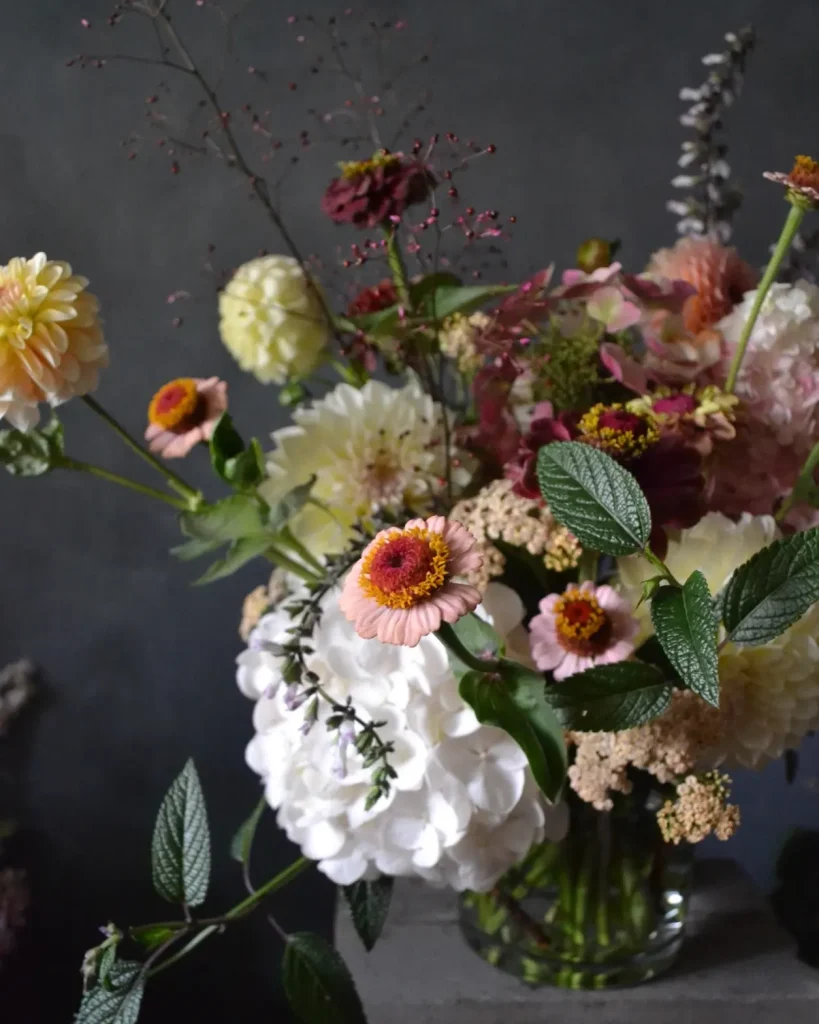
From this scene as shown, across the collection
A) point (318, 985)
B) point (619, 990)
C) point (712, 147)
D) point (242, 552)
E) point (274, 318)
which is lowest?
point (619, 990)

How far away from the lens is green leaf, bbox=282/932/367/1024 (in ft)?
1.82

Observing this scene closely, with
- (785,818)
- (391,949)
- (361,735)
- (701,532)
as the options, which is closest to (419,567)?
(361,735)

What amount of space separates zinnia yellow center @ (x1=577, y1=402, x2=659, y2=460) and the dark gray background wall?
53 centimetres

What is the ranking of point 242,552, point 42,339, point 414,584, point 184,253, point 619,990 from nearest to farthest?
A: point 414,584 → point 42,339 → point 242,552 → point 619,990 → point 184,253

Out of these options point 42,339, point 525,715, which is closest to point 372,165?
point 42,339

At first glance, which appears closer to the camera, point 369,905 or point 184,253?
point 369,905

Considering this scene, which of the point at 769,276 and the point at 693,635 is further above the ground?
the point at 769,276

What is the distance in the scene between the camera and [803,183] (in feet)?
1.62

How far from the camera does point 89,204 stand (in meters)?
0.96

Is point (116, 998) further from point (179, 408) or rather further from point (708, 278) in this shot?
point (708, 278)

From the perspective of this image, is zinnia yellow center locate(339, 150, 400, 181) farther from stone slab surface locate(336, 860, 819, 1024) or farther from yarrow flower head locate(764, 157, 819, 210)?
stone slab surface locate(336, 860, 819, 1024)

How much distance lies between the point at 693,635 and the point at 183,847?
35 cm

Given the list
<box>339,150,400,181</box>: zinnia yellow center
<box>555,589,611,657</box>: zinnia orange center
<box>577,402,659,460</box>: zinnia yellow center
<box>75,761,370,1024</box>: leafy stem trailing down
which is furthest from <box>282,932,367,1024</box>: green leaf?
<box>339,150,400,181</box>: zinnia yellow center

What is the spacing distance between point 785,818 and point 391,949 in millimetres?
541
